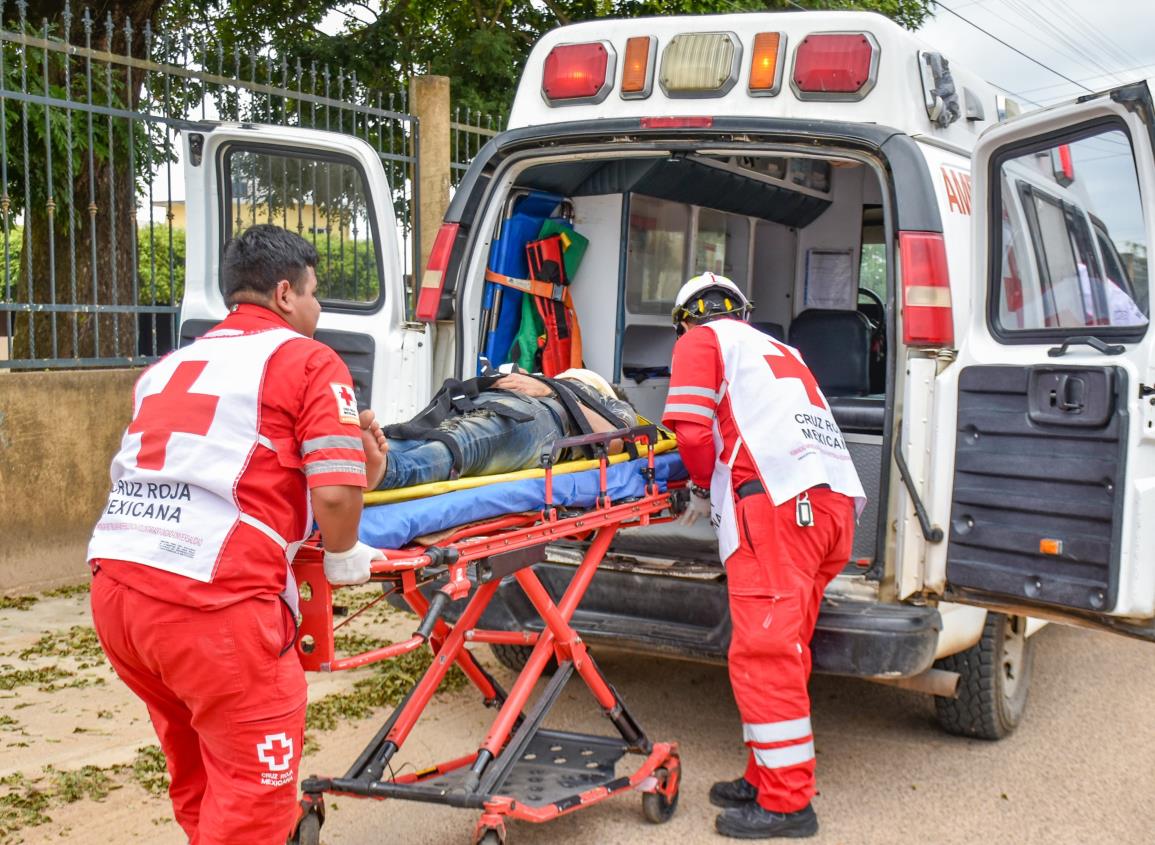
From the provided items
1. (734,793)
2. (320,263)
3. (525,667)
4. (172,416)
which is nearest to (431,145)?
(320,263)

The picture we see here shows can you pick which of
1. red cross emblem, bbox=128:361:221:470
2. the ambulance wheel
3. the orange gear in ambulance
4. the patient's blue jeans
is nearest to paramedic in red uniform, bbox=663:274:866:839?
the patient's blue jeans

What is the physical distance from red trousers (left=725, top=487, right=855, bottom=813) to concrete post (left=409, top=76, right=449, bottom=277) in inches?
174

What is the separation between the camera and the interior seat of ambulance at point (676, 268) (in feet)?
17.6

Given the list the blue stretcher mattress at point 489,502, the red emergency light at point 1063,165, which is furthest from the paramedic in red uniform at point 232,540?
the red emergency light at point 1063,165

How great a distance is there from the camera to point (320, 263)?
450 cm

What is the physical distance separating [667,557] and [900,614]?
91 centimetres

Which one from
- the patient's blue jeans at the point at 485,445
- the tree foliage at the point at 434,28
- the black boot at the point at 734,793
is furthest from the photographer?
the tree foliage at the point at 434,28

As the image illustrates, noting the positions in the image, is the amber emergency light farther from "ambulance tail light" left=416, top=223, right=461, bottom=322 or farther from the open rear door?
the open rear door

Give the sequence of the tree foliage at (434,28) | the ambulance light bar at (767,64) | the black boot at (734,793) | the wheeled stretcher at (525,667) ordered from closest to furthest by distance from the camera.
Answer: the wheeled stretcher at (525,667) < the black boot at (734,793) < the ambulance light bar at (767,64) < the tree foliage at (434,28)

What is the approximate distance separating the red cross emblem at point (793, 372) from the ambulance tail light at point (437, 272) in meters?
1.44

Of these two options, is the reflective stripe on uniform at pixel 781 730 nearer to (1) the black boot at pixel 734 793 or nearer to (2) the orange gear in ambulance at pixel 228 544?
(1) the black boot at pixel 734 793

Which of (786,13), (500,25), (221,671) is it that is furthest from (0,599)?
(500,25)

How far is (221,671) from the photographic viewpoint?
8.25 feet

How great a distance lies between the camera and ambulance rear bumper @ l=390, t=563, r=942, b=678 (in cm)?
→ 375
